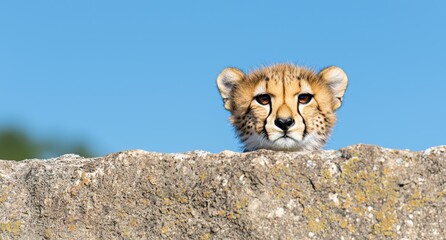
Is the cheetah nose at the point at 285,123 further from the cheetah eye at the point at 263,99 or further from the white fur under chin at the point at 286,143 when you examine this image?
the cheetah eye at the point at 263,99

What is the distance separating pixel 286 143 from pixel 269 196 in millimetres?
1210

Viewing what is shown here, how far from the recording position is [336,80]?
5.47m

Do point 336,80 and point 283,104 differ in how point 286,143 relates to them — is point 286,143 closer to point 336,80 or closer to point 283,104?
point 283,104

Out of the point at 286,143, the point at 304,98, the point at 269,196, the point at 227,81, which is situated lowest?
the point at 269,196

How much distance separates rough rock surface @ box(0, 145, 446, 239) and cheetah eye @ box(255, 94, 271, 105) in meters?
1.20

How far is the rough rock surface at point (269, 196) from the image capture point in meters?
3.61

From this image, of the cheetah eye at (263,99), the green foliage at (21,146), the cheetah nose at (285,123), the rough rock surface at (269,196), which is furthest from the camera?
the green foliage at (21,146)

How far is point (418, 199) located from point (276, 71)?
1971mm

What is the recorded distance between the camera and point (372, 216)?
361 cm

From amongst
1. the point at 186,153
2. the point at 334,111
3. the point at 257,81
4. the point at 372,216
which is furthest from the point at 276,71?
the point at 372,216

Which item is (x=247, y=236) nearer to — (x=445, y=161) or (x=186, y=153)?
(x=186, y=153)

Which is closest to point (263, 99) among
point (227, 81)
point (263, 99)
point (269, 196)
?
point (263, 99)

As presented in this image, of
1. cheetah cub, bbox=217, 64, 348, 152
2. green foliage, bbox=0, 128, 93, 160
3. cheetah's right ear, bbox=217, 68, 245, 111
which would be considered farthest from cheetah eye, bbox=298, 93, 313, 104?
green foliage, bbox=0, 128, 93, 160

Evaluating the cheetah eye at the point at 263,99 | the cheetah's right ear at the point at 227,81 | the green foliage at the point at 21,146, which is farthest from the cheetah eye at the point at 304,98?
the green foliage at the point at 21,146
